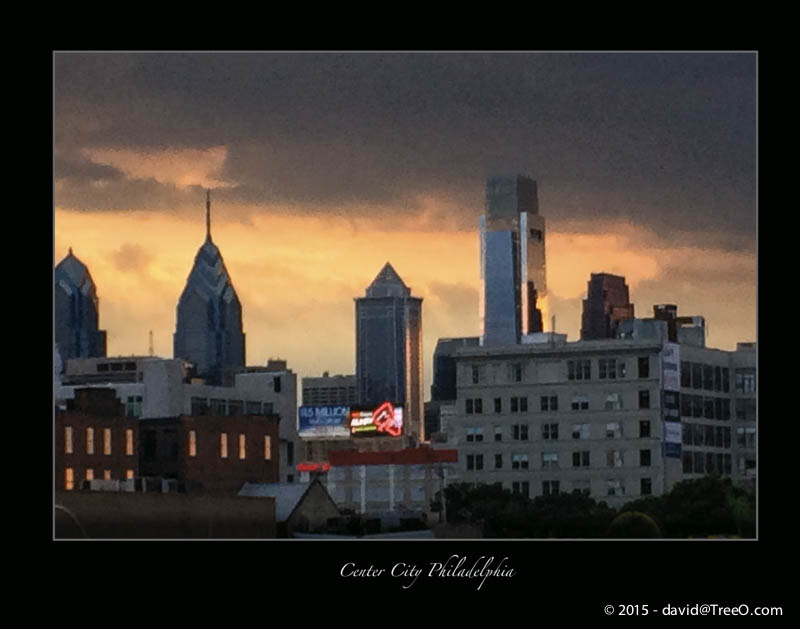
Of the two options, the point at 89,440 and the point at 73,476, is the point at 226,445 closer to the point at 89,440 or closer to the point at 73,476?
the point at 89,440

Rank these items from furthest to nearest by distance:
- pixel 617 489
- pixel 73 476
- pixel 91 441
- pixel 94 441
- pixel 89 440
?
1. pixel 617 489
2. pixel 89 440
3. pixel 91 441
4. pixel 94 441
5. pixel 73 476

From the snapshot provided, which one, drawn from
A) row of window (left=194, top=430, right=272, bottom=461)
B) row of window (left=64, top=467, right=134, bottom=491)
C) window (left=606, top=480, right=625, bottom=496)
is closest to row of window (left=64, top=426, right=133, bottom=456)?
row of window (left=64, top=467, right=134, bottom=491)

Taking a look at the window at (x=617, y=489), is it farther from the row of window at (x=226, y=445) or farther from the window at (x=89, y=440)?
the window at (x=89, y=440)

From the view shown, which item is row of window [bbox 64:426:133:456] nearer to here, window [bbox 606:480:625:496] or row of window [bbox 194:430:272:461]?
row of window [bbox 194:430:272:461]

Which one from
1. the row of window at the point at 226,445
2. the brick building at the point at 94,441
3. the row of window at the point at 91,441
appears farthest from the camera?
the row of window at the point at 226,445

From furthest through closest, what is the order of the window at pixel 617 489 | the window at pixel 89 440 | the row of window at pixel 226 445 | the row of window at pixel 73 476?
1. the window at pixel 617 489
2. the row of window at pixel 226 445
3. the window at pixel 89 440
4. the row of window at pixel 73 476

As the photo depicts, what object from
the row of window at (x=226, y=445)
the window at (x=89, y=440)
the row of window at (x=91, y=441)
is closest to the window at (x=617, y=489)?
the row of window at (x=226, y=445)

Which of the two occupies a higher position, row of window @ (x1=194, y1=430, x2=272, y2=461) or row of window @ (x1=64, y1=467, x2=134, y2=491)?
row of window @ (x1=194, y1=430, x2=272, y2=461)

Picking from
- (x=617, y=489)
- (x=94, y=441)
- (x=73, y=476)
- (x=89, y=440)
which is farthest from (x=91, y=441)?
(x=617, y=489)
